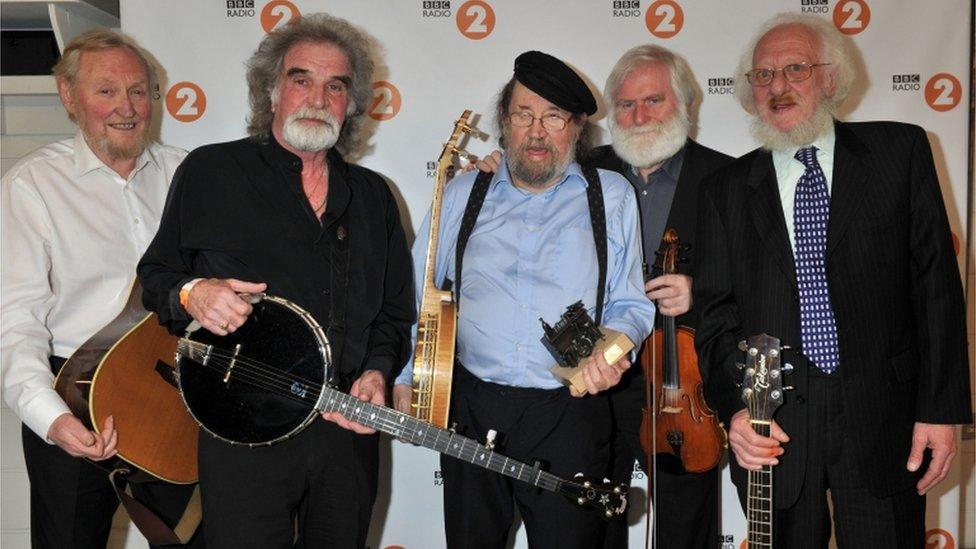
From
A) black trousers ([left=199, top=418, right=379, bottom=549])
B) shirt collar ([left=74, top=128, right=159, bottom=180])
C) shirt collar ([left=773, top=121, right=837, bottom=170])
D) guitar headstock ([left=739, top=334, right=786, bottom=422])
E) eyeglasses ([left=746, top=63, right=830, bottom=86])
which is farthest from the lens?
shirt collar ([left=74, top=128, right=159, bottom=180])

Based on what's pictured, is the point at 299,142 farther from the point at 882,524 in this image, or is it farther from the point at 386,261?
the point at 882,524

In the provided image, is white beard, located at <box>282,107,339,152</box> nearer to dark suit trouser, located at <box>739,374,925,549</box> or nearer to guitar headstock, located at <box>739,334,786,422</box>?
guitar headstock, located at <box>739,334,786,422</box>

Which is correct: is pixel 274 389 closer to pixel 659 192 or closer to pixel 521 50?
pixel 659 192

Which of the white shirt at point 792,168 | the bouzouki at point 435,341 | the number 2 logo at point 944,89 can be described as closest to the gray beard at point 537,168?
the bouzouki at point 435,341

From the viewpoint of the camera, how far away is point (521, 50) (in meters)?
4.34

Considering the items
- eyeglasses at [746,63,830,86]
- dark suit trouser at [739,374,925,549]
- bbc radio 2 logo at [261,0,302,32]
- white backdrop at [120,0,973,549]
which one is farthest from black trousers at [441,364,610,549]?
bbc radio 2 logo at [261,0,302,32]

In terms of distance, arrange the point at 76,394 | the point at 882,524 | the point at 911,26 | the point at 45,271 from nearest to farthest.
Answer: the point at 882,524 < the point at 76,394 < the point at 45,271 < the point at 911,26

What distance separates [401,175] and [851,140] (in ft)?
7.24

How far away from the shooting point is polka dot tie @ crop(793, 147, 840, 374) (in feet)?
8.95

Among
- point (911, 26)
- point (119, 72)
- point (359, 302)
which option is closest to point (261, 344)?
point (359, 302)

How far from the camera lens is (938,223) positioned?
271 centimetres

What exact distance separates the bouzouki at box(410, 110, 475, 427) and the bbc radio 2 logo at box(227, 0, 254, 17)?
1.73 metres

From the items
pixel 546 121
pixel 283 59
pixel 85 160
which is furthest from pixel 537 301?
pixel 85 160

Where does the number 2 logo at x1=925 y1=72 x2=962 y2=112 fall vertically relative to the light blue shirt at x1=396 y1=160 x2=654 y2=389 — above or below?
above
